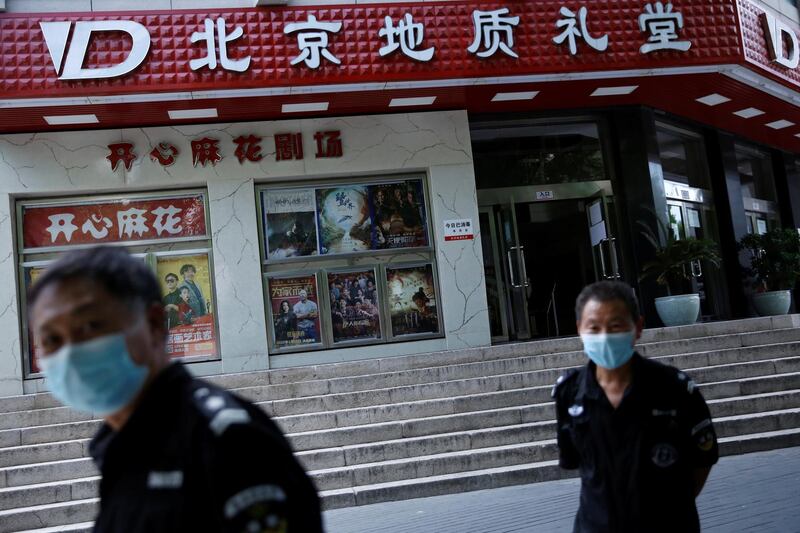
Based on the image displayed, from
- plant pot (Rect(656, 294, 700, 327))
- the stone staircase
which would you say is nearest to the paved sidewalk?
the stone staircase

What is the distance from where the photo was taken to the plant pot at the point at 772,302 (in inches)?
494

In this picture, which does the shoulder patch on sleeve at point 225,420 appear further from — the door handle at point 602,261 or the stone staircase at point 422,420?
the door handle at point 602,261

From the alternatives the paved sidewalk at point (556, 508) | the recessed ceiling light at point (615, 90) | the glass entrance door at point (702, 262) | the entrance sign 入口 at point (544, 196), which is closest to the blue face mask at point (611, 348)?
the paved sidewalk at point (556, 508)

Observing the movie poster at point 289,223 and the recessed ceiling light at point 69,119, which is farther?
the movie poster at point 289,223

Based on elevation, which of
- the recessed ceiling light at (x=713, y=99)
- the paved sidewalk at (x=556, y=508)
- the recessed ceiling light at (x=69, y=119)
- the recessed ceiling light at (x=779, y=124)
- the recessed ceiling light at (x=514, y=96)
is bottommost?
the paved sidewalk at (x=556, y=508)

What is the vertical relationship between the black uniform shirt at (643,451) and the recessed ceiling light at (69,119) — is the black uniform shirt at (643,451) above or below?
below

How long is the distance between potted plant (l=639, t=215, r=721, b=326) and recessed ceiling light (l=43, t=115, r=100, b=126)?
25.3 feet

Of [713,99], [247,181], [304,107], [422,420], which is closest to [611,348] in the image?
[422,420]

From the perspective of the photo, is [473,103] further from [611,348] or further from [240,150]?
[611,348]

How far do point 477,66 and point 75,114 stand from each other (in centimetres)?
492

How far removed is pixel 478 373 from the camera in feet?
28.0

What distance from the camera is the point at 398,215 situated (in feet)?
36.1

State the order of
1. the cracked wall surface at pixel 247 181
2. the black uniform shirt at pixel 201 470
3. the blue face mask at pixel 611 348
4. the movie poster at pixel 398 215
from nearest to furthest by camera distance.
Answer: the black uniform shirt at pixel 201 470 → the blue face mask at pixel 611 348 → the cracked wall surface at pixel 247 181 → the movie poster at pixel 398 215

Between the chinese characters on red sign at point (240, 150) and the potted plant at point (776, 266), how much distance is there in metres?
7.16
